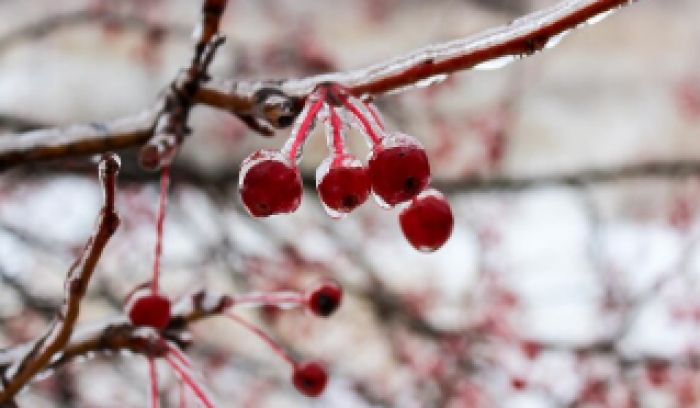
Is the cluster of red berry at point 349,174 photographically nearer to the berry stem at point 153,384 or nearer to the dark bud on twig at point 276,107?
the dark bud on twig at point 276,107

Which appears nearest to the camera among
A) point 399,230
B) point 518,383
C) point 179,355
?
point 179,355

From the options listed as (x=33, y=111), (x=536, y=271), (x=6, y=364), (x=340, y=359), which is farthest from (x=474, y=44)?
(x=33, y=111)

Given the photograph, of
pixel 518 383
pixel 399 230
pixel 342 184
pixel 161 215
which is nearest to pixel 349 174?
pixel 342 184

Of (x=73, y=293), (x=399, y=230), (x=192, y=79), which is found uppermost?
(x=399, y=230)

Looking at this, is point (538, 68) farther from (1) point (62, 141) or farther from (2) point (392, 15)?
(1) point (62, 141)

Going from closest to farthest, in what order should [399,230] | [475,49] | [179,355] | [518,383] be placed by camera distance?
[475,49]
[179,355]
[518,383]
[399,230]

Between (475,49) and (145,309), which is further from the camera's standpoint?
(145,309)

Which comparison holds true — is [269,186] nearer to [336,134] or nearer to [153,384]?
[336,134]

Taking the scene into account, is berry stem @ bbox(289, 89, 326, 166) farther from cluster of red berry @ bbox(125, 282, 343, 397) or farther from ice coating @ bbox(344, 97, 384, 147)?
cluster of red berry @ bbox(125, 282, 343, 397)
